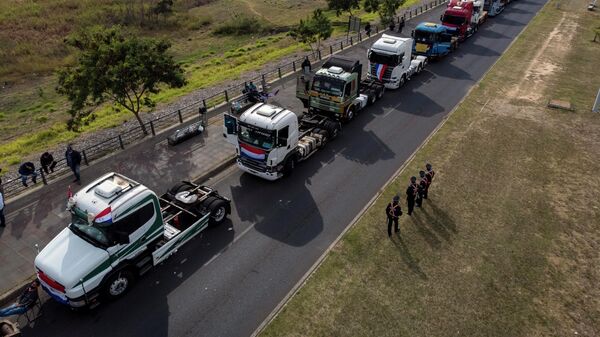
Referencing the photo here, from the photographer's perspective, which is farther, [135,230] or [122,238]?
[135,230]

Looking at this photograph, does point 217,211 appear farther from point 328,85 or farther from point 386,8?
Answer: point 386,8

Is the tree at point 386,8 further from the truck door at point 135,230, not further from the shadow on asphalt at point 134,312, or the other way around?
the truck door at point 135,230

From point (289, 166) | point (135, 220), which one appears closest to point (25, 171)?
point (135, 220)

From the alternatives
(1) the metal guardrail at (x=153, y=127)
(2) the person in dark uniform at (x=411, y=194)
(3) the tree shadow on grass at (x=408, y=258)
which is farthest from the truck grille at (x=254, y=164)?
(1) the metal guardrail at (x=153, y=127)

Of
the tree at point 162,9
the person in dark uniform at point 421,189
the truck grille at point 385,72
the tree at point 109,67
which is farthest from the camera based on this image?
the tree at point 162,9

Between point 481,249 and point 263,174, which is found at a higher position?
point 263,174

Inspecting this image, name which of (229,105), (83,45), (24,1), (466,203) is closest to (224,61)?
(229,105)
